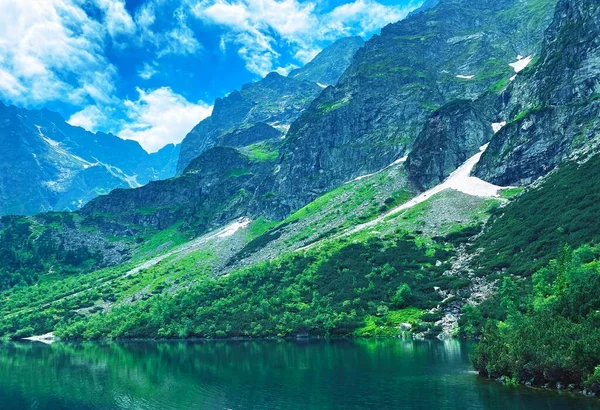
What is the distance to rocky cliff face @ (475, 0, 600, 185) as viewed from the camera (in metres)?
167

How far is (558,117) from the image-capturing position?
175m

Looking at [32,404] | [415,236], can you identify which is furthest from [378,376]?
[415,236]

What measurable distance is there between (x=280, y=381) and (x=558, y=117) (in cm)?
15973

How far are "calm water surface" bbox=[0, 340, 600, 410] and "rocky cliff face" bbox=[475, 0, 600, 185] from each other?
110 meters

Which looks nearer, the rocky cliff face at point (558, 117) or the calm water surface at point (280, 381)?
the calm water surface at point (280, 381)

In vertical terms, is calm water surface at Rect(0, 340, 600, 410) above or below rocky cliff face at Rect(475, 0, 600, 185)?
below

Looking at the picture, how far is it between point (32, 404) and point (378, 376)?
41.4 m

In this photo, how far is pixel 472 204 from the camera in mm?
173000

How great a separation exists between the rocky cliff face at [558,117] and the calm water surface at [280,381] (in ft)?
360

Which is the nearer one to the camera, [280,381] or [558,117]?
[280,381]

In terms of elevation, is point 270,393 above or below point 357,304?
below

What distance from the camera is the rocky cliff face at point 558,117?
167000 millimetres

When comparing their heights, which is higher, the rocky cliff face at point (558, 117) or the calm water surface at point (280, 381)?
the rocky cliff face at point (558, 117)

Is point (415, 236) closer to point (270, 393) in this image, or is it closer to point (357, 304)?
point (357, 304)
